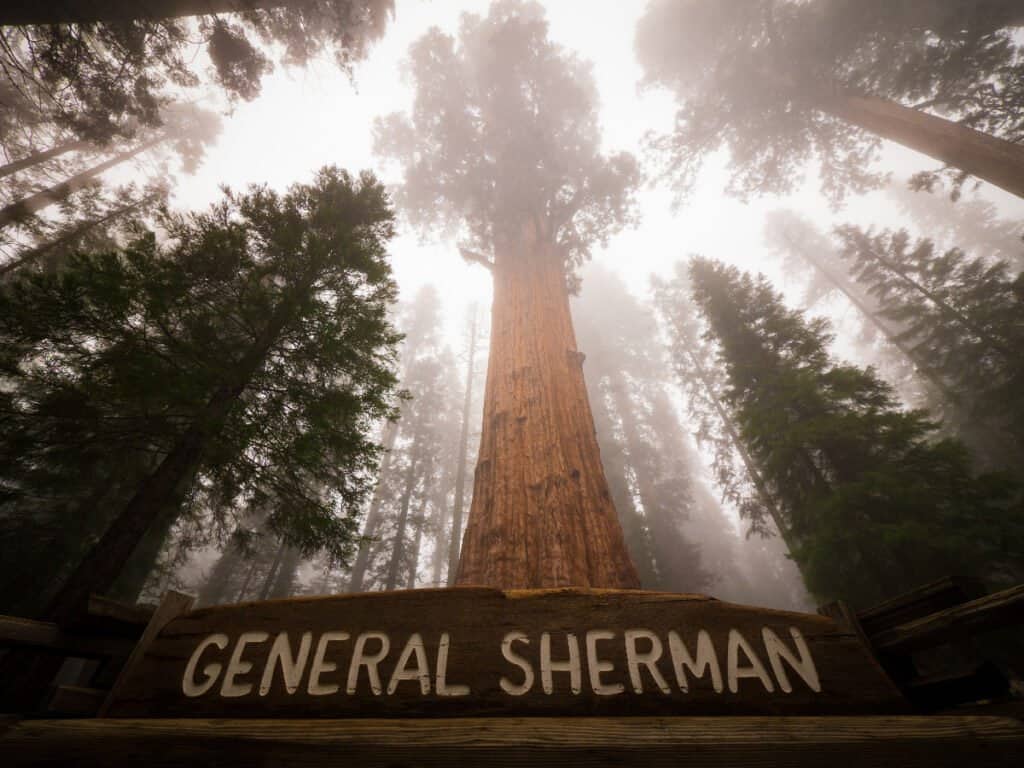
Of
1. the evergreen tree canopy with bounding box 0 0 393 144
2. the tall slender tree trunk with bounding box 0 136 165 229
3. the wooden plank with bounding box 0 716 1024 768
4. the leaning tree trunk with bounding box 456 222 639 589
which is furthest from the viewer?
the tall slender tree trunk with bounding box 0 136 165 229

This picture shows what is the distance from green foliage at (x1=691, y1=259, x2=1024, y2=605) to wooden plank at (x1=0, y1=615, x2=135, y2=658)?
8.19 metres

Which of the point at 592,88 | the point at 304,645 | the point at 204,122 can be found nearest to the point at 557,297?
the point at 304,645

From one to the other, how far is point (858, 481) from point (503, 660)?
808 centimetres

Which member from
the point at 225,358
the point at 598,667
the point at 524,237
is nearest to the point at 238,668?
the point at 598,667

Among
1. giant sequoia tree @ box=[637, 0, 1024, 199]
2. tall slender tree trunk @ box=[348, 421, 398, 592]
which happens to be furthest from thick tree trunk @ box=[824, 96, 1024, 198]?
tall slender tree trunk @ box=[348, 421, 398, 592]

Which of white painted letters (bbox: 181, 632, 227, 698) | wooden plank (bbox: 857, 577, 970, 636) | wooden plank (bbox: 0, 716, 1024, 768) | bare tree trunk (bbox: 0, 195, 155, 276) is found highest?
bare tree trunk (bbox: 0, 195, 155, 276)

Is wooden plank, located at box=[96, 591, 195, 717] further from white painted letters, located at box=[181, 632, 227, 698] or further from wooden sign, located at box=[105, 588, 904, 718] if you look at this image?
white painted letters, located at box=[181, 632, 227, 698]

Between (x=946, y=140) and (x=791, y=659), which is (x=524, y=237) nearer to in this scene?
(x=791, y=659)

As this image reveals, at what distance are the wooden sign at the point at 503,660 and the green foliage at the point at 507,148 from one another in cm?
660

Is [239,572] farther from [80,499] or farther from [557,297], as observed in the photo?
[557,297]

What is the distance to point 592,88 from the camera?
13.6 meters

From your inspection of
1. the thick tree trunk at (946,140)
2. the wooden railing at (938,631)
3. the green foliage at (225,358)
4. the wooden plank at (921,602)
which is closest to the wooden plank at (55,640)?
the green foliage at (225,358)

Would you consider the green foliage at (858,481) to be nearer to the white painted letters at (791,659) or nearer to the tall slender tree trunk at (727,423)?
the tall slender tree trunk at (727,423)

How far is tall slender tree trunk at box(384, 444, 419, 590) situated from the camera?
1449 centimetres
